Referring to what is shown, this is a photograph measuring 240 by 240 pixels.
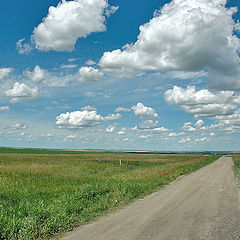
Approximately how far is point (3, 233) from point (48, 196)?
26.2 ft

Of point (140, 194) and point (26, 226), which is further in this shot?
point (140, 194)

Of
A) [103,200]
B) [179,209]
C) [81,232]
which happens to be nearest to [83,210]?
[103,200]

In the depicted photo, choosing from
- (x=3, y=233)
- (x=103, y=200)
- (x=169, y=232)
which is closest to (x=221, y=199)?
(x=103, y=200)

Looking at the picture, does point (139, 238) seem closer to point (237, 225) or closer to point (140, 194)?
point (237, 225)

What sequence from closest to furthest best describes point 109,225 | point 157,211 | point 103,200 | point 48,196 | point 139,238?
point 139,238 → point 109,225 → point 157,211 → point 103,200 → point 48,196

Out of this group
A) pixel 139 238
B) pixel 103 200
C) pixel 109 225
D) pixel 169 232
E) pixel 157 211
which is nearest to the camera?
pixel 139 238

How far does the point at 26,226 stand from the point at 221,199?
412 inches

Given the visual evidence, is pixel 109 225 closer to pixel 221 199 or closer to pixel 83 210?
pixel 83 210

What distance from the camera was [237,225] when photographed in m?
9.43

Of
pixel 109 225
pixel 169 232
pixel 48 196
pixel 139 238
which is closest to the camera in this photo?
pixel 139 238

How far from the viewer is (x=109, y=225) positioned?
9.41 meters

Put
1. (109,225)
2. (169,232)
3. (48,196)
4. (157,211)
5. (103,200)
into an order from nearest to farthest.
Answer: (169,232), (109,225), (157,211), (103,200), (48,196)

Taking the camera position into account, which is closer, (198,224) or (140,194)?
(198,224)

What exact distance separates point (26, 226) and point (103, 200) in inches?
222
